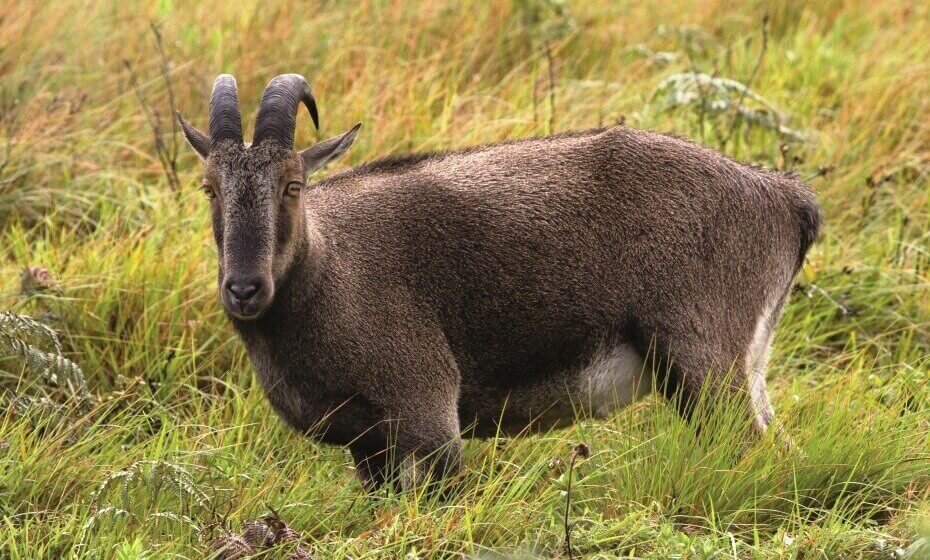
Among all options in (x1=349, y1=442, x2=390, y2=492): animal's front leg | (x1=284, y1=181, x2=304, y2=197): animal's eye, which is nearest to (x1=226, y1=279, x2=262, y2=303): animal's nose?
(x1=284, y1=181, x2=304, y2=197): animal's eye

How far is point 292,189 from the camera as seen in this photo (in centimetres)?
541

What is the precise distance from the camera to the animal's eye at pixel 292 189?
5.39 meters

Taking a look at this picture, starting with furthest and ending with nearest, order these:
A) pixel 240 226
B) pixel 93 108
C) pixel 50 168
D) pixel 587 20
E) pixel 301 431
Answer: pixel 587 20
pixel 93 108
pixel 50 168
pixel 301 431
pixel 240 226

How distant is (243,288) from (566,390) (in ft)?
5.06

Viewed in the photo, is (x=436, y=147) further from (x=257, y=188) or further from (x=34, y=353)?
(x=34, y=353)

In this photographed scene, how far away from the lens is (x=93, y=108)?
341 inches

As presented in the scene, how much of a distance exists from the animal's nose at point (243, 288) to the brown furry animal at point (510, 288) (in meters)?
0.32

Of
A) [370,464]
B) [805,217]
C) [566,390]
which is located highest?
[805,217]

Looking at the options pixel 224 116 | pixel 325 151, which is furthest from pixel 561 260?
pixel 224 116

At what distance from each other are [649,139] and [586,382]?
114cm

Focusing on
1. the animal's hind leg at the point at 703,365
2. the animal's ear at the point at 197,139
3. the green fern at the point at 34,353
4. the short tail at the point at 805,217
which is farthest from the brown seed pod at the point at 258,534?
the short tail at the point at 805,217

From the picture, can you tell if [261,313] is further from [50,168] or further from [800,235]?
[50,168]

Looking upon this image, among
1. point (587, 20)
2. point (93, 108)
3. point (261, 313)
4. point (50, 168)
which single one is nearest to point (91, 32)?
point (93, 108)

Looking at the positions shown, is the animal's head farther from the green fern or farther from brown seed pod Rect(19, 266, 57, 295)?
brown seed pod Rect(19, 266, 57, 295)
